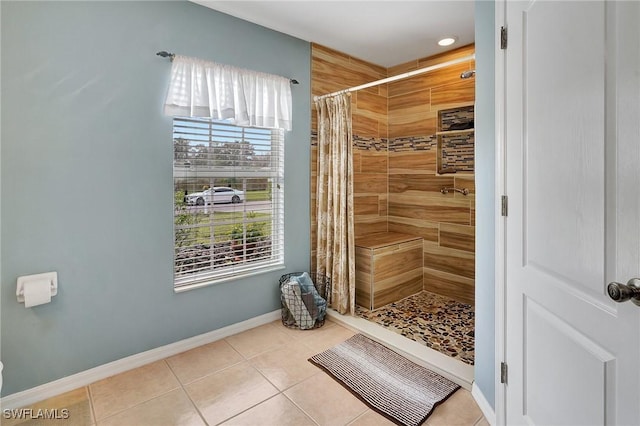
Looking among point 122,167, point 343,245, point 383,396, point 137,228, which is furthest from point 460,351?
point 122,167

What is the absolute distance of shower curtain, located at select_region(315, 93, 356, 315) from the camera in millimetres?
2951

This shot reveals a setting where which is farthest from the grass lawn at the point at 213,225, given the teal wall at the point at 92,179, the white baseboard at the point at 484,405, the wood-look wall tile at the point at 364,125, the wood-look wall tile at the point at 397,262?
the white baseboard at the point at 484,405

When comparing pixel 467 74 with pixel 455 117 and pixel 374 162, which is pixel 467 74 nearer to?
pixel 455 117

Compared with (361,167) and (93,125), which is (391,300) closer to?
(361,167)

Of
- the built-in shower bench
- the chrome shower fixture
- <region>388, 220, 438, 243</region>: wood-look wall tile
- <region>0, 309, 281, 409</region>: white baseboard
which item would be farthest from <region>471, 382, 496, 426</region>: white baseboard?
the chrome shower fixture

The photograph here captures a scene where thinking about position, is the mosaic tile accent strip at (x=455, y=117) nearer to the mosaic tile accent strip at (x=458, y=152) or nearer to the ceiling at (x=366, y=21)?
the mosaic tile accent strip at (x=458, y=152)

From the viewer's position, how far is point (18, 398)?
1.84 metres

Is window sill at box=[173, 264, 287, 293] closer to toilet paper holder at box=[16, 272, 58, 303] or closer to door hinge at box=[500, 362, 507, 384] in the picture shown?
toilet paper holder at box=[16, 272, 58, 303]

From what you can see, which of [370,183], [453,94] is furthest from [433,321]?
[453,94]

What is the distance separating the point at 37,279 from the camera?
73.3 inches

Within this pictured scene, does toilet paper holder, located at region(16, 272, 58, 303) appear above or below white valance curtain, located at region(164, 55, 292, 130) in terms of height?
below

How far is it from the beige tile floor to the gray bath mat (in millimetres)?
51

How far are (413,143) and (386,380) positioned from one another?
2.46 metres

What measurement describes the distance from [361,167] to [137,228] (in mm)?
2264
